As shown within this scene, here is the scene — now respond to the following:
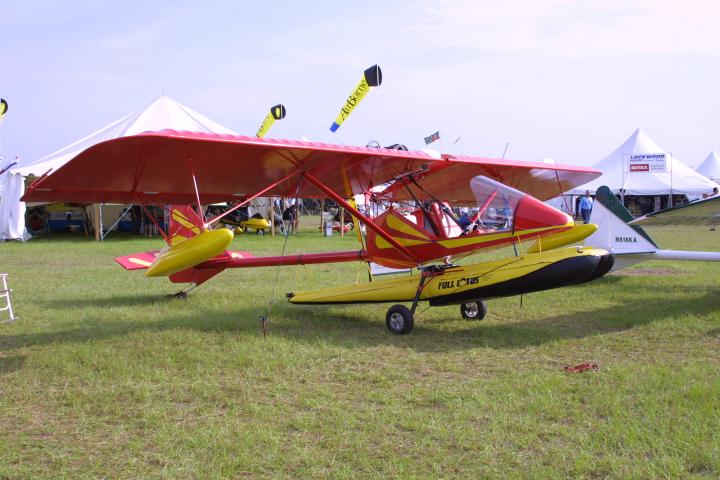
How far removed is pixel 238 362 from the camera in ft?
19.8

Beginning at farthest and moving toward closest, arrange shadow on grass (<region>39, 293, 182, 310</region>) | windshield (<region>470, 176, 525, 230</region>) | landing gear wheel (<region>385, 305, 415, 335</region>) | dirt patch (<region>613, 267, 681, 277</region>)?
dirt patch (<region>613, 267, 681, 277</region>)
shadow on grass (<region>39, 293, 182, 310</region>)
landing gear wheel (<region>385, 305, 415, 335</region>)
windshield (<region>470, 176, 525, 230</region>)

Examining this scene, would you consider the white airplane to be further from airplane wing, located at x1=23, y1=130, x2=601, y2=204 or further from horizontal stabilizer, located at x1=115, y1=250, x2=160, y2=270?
horizontal stabilizer, located at x1=115, y1=250, x2=160, y2=270

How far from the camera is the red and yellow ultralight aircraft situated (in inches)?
264

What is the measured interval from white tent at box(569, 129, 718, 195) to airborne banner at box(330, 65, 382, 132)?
14402 mm

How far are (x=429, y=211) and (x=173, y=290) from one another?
5433 millimetres

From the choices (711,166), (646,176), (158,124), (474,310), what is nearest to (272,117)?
(158,124)

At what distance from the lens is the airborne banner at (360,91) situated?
72.0 ft

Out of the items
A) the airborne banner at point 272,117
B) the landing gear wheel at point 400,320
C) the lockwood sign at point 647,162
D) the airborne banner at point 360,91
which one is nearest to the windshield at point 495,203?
the landing gear wheel at point 400,320

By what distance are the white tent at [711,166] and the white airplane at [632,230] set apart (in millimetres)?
44783

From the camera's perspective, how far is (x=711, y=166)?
50.6 m

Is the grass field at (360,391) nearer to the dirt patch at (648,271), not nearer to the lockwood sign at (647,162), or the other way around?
the dirt patch at (648,271)

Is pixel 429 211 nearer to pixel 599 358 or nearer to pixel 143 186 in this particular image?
pixel 599 358

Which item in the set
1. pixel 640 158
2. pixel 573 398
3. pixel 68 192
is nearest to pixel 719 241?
pixel 640 158

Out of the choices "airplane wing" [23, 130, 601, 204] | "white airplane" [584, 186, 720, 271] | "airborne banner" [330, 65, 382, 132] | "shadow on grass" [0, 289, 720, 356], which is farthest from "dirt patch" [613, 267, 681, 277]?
"airborne banner" [330, 65, 382, 132]
